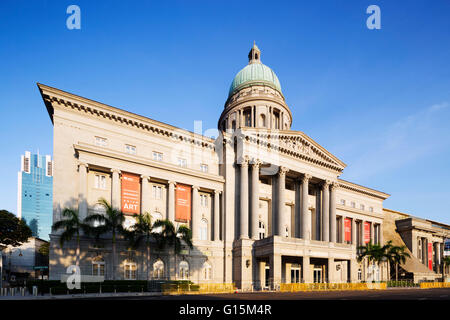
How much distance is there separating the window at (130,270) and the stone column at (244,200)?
14.7 m

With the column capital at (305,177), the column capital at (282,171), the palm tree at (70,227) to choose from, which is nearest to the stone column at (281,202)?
the column capital at (282,171)

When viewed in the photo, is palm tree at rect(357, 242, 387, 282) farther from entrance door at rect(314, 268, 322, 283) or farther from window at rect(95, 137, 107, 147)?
window at rect(95, 137, 107, 147)

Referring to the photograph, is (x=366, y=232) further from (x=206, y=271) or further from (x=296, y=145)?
(x=206, y=271)

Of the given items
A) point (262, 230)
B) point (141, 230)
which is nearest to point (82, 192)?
point (141, 230)

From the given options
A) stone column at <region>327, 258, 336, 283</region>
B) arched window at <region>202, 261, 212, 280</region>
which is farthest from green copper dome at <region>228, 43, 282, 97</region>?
arched window at <region>202, 261, 212, 280</region>

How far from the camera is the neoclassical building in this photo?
126 ft

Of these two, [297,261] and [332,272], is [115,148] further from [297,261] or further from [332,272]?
[332,272]

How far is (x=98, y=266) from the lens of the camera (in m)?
37.8

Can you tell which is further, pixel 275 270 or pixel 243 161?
pixel 243 161

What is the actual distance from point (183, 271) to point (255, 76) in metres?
46.3

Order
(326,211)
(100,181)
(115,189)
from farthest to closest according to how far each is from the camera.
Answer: (326,211)
(100,181)
(115,189)

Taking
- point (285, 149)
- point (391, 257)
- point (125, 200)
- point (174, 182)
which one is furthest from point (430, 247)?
point (125, 200)

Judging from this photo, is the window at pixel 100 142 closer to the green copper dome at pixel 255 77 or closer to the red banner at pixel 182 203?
the red banner at pixel 182 203

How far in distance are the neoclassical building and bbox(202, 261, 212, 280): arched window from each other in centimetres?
13
